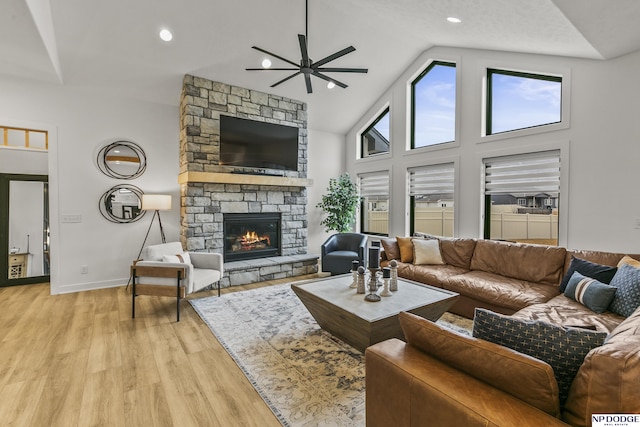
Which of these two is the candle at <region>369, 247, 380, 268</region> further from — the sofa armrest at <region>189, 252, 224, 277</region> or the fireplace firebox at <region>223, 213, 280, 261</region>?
the fireplace firebox at <region>223, 213, 280, 261</region>

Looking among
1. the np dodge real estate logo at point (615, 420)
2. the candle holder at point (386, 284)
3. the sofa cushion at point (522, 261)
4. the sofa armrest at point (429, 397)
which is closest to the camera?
the np dodge real estate logo at point (615, 420)

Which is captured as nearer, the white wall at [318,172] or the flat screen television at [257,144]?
the flat screen television at [257,144]

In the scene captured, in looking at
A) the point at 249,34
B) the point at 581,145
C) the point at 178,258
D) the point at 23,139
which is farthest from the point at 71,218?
the point at 581,145

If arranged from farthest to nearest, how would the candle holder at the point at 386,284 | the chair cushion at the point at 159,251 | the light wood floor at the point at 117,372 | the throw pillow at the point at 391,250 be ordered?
the throw pillow at the point at 391,250, the chair cushion at the point at 159,251, the candle holder at the point at 386,284, the light wood floor at the point at 117,372

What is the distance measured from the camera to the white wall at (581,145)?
340 cm

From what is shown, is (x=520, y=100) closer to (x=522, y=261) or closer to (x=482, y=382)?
(x=522, y=261)

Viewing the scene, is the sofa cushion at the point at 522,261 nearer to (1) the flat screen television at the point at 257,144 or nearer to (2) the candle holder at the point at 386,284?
(2) the candle holder at the point at 386,284

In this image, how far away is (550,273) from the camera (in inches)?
134

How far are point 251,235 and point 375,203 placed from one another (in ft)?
9.19

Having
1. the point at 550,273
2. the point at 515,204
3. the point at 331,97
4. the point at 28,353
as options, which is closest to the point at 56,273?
the point at 28,353

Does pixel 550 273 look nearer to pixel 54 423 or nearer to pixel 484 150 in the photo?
pixel 484 150

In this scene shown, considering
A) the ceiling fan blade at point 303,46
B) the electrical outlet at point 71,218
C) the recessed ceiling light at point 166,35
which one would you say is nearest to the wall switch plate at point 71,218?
the electrical outlet at point 71,218

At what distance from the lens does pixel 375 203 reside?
22.3 feet

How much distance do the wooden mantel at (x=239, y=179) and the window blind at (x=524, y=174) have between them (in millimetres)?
3149
